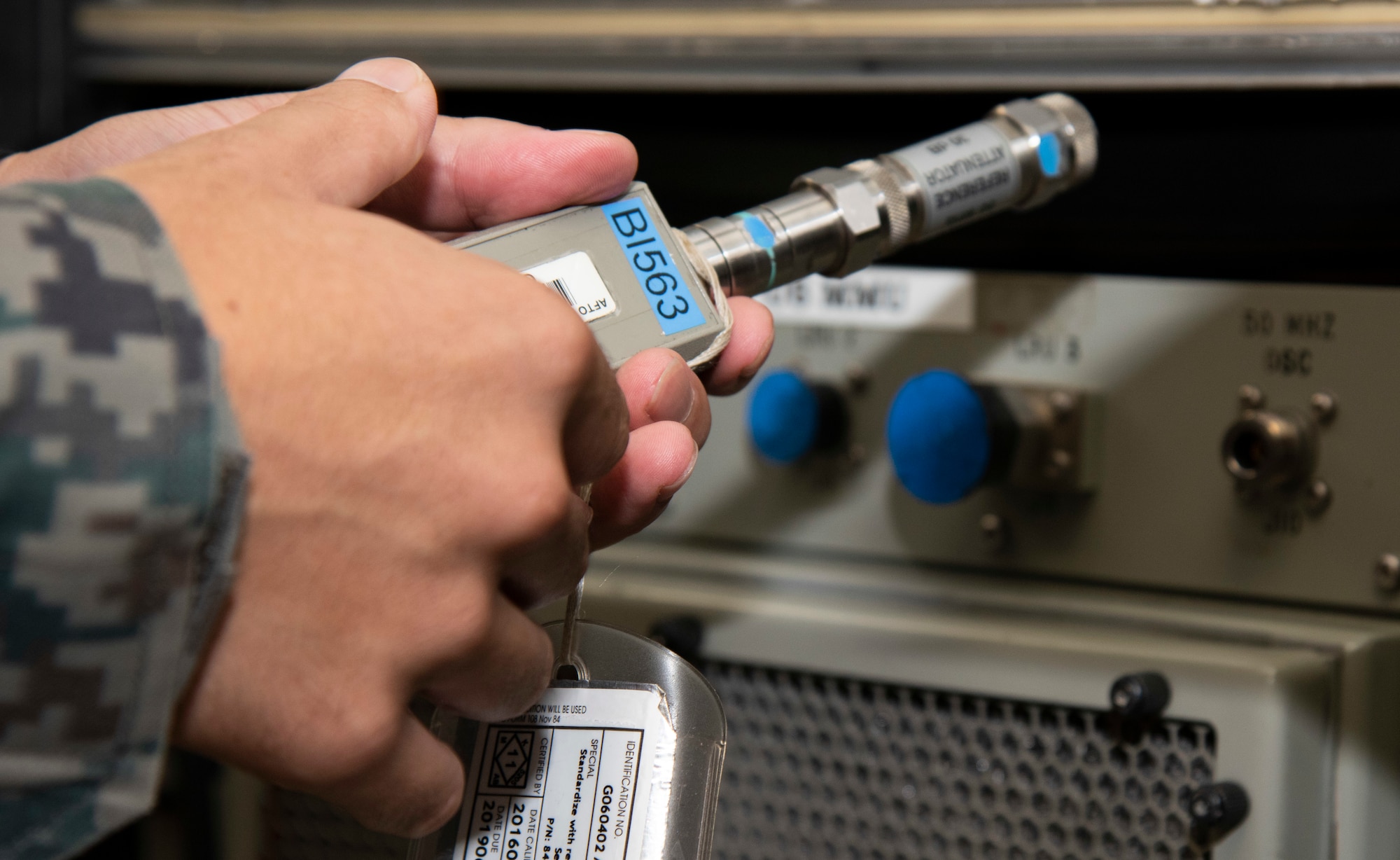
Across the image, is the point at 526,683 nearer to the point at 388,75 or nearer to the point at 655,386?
the point at 655,386

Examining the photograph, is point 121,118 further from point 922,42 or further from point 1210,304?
point 1210,304

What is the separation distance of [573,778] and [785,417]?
9.8 inches

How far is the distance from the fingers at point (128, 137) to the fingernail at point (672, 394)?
0.20 m

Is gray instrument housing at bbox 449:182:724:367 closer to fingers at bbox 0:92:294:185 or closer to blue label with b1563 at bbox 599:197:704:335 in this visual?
blue label with b1563 at bbox 599:197:704:335

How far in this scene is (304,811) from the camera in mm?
649

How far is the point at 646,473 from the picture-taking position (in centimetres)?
43

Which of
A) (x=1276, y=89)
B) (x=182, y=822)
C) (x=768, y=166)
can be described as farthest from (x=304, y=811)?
(x=1276, y=89)

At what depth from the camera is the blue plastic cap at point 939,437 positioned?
552mm

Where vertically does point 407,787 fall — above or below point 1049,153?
below

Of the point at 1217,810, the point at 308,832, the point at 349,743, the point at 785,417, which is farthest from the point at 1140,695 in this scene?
the point at 308,832

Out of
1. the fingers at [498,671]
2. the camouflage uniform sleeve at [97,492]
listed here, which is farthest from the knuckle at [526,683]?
the camouflage uniform sleeve at [97,492]

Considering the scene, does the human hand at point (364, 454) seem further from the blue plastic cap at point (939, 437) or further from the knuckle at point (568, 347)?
the blue plastic cap at point (939, 437)

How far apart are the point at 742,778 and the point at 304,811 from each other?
24cm

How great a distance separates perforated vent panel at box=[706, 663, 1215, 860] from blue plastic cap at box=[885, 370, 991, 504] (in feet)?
0.33
